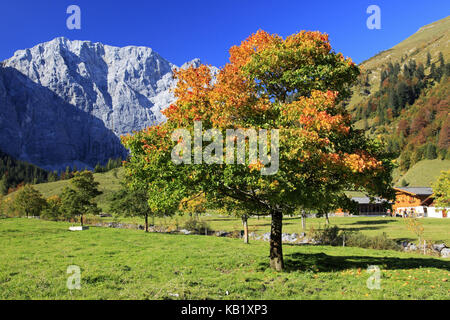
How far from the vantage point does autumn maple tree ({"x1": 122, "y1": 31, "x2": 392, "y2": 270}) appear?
13953 mm

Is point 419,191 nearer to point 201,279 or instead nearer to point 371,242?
point 371,242

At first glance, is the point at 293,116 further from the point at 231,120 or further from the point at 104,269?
the point at 104,269

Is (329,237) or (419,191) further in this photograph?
(419,191)

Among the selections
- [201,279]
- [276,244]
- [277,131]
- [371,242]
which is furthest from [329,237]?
[277,131]

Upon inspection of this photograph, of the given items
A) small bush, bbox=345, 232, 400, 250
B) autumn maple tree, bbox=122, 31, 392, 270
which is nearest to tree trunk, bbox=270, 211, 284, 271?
autumn maple tree, bbox=122, 31, 392, 270

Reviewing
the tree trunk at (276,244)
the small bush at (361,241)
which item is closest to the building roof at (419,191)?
the small bush at (361,241)

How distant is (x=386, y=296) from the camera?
12.6m

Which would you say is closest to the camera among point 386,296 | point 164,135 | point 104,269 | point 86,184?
point 386,296

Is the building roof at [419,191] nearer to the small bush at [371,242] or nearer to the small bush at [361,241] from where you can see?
the small bush at [361,241]

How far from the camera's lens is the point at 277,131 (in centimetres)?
1323

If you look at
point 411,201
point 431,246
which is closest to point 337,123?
point 431,246

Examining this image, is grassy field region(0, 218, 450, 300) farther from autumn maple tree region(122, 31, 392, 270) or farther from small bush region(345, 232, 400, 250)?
small bush region(345, 232, 400, 250)
